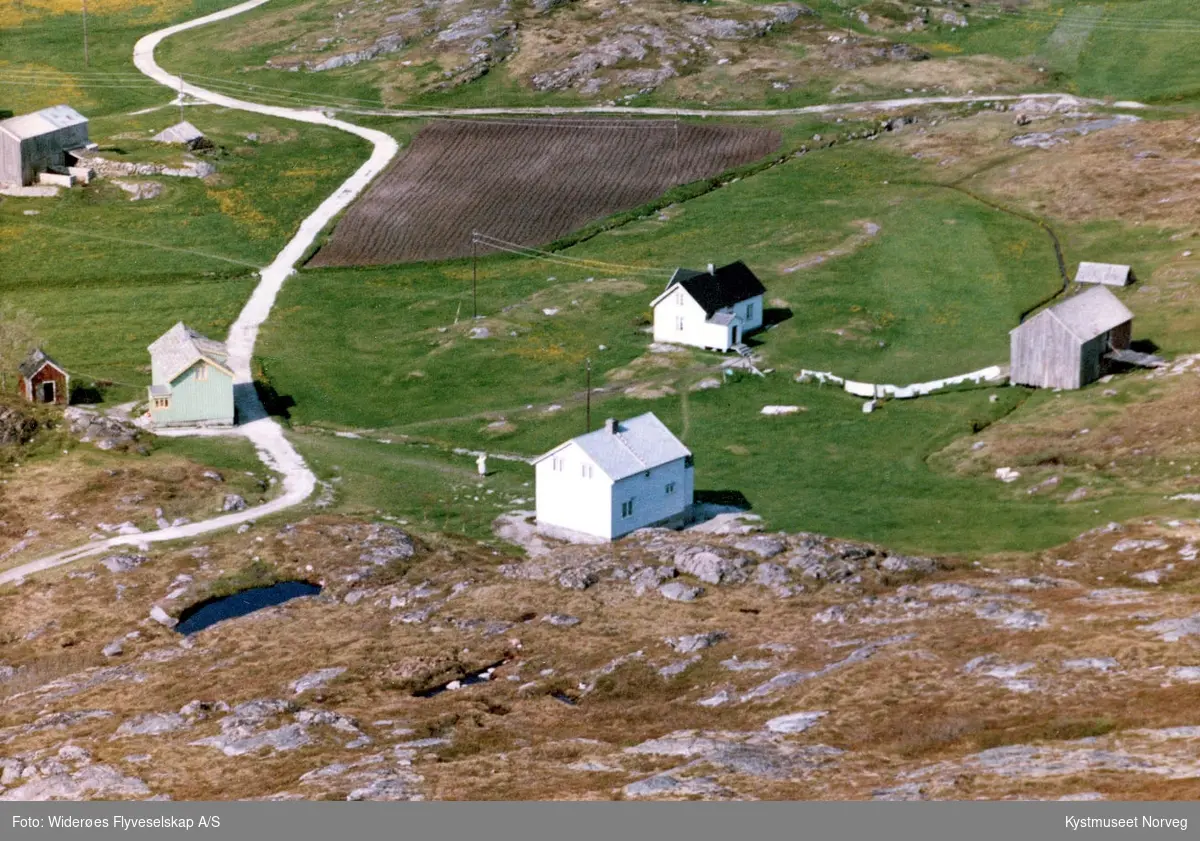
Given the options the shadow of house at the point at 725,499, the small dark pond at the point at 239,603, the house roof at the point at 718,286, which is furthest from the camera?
the house roof at the point at 718,286

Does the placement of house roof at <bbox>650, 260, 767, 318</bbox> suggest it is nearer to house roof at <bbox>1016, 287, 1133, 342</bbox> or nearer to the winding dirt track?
house roof at <bbox>1016, 287, 1133, 342</bbox>

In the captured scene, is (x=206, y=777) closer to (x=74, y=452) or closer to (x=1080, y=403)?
(x=74, y=452)

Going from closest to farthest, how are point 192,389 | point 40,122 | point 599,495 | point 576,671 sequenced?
point 576,671
point 599,495
point 192,389
point 40,122

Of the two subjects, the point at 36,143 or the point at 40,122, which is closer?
the point at 36,143

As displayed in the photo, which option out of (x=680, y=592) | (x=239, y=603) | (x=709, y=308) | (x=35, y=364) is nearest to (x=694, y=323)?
(x=709, y=308)

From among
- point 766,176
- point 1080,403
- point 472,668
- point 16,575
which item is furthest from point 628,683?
point 766,176

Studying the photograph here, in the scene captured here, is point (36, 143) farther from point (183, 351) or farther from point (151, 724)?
point (151, 724)

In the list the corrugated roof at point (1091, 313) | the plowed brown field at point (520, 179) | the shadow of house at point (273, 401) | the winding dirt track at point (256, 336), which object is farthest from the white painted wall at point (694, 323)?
the winding dirt track at point (256, 336)

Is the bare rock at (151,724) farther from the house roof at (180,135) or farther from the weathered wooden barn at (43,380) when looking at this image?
the house roof at (180,135)
